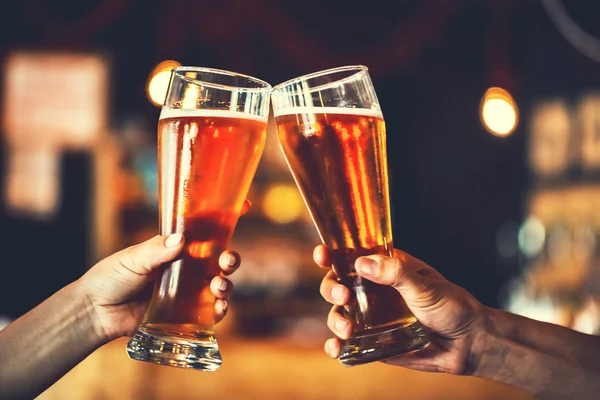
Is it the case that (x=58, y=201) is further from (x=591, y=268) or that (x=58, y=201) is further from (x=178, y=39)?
(x=591, y=268)

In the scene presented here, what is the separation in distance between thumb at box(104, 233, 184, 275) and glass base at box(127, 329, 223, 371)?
137mm

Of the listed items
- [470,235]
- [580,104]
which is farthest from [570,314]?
[470,235]

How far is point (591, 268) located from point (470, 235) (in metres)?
2.26

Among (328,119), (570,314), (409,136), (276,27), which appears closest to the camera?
(328,119)

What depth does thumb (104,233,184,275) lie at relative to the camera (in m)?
1.32

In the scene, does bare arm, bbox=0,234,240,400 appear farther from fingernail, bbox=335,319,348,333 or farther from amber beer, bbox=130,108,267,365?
fingernail, bbox=335,319,348,333

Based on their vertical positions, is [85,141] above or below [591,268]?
above

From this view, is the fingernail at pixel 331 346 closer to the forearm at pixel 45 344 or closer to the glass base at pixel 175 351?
the glass base at pixel 175 351

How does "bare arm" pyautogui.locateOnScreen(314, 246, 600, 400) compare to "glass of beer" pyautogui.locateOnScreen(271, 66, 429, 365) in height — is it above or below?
below

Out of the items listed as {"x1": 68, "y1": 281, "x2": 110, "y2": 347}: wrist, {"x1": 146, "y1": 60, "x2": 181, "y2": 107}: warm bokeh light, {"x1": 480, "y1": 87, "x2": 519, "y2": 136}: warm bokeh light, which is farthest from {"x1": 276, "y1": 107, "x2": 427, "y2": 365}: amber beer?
{"x1": 146, "y1": 60, "x2": 181, "y2": 107}: warm bokeh light

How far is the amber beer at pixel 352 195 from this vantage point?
4.26 feet

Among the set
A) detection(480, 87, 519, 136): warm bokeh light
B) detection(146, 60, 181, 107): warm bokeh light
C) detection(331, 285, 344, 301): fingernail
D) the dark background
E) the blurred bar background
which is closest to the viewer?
detection(331, 285, 344, 301): fingernail

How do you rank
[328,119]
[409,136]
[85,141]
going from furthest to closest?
[409,136] < [85,141] < [328,119]

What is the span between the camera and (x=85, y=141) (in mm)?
5965
